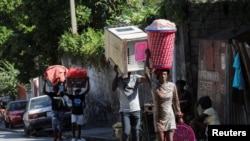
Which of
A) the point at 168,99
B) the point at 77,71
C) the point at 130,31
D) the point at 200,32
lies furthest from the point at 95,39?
the point at 168,99

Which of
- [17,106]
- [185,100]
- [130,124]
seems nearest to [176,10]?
[185,100]

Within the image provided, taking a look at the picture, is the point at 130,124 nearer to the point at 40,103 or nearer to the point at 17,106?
the point at 40,103

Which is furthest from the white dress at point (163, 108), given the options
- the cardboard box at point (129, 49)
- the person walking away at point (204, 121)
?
the person walking away at point (204, 121)

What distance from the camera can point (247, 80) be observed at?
13.0 meters

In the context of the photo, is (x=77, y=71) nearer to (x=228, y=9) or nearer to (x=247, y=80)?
(x=228, y=9)

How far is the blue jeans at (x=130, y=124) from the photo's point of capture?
38.7 ft

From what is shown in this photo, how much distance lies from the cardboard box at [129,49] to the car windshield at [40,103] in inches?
490

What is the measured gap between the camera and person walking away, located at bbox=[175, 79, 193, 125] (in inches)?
593

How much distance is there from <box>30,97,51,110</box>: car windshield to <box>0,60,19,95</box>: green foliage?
2685 cm

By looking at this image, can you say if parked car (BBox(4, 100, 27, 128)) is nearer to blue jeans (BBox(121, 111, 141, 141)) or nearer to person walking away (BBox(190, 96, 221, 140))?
person walking away (BBox(190, 96, 221, 140))

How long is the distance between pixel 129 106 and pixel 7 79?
141 feet

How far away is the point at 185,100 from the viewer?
49.6ft

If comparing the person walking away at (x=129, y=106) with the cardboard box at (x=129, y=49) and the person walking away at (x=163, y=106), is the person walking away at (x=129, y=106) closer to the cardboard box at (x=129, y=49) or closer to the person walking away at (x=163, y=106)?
the cardboard box at (x=129, y=49)

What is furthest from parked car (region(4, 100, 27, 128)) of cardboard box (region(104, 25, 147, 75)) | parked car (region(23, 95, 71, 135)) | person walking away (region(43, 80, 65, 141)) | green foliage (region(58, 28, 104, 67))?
cardboard box (region(104, 25, 147, 75))
